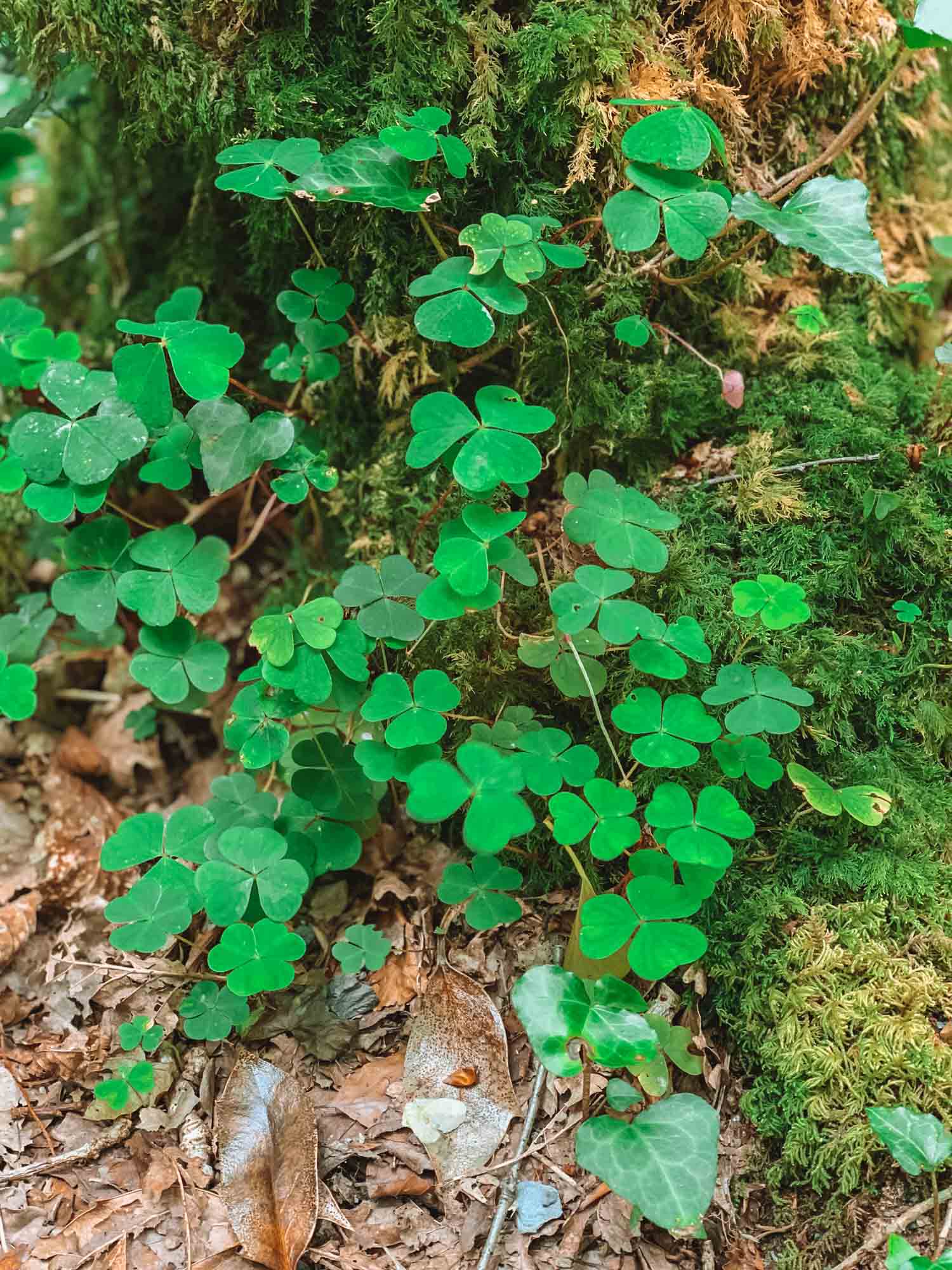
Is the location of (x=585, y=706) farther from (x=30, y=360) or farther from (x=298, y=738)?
(x=30, y=360)

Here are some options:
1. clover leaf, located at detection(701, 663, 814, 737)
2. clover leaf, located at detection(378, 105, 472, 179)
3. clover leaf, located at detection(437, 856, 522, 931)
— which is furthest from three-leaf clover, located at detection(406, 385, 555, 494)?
clover leaf, located at detection(437, 856, 522, 931)

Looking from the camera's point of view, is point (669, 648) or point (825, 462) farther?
point (825, 462)

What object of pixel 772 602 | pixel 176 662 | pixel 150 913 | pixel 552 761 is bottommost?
pixel 150 913

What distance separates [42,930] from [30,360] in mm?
1493

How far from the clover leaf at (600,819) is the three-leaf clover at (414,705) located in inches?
11.6

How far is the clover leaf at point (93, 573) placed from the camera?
2.13 m

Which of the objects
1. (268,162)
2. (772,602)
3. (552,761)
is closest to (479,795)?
(552,761)

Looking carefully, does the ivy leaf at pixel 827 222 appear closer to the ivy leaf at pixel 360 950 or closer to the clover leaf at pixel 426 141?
the clover leaf at pixel 426 141

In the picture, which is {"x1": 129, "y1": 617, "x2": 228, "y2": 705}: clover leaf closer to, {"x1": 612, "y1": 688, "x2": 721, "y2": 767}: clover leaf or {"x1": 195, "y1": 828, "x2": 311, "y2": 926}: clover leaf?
{"x1": 195, "y1": 828, "x2": 311, "y2": 926}: clover leaf

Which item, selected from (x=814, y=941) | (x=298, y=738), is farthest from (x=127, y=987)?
(x=814, y=941)

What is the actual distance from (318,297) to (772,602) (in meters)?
1.31

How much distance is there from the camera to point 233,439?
2.11 metres

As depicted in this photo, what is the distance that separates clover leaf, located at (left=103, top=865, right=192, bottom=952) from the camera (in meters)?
1.86

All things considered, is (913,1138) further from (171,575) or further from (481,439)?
(171,575)
